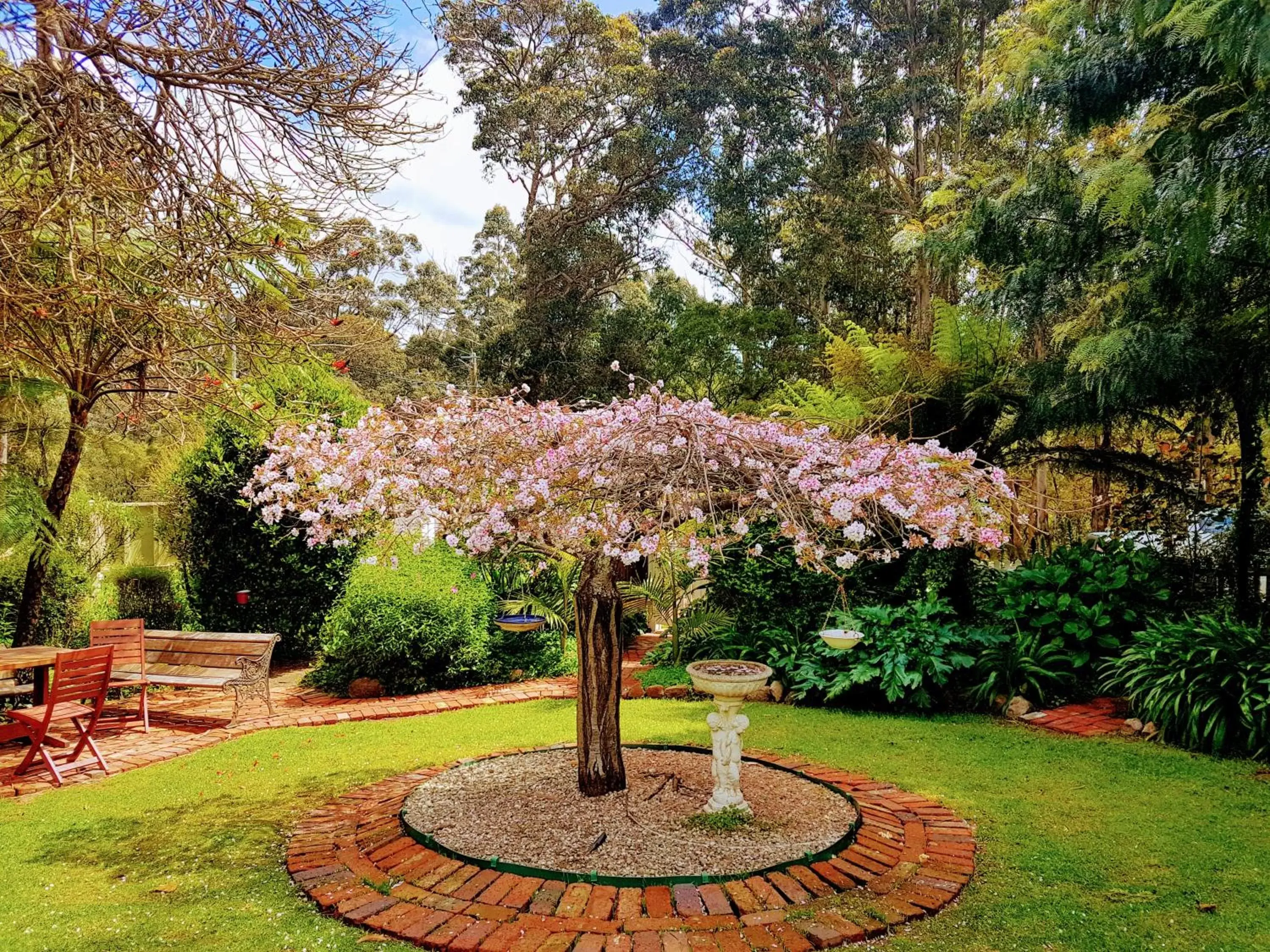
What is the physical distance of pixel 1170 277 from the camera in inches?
237

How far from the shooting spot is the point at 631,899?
304cm

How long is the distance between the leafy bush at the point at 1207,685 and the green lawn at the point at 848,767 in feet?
0.65

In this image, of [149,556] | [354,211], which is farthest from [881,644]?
[149,556]

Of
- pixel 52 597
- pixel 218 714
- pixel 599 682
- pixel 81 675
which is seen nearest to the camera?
pixel 599 682

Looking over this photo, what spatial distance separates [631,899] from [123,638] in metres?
5.56

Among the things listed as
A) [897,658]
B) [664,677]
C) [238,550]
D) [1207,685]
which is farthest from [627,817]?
[238,550]

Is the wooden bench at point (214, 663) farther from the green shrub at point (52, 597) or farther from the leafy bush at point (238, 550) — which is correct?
the leafy bush at point (238, 550)

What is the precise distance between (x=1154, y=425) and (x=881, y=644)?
12.3 feet

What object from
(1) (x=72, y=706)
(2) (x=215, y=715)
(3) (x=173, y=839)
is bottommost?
(3) (x=173, y=839)

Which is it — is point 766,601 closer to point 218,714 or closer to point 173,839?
point 218,714

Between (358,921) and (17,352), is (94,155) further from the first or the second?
(358,921)

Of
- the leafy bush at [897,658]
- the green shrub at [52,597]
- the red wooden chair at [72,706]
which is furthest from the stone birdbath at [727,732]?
the green shrub at [52,597]

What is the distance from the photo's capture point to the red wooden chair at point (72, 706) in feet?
16.2

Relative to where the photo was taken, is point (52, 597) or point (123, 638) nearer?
point (123, 638)
